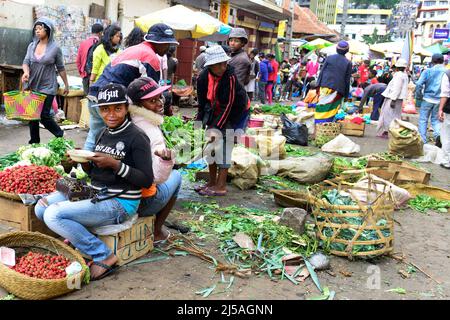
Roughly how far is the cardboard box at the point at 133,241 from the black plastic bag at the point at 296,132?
6.39 metres

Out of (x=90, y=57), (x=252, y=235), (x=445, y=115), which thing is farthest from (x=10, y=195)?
(x=445, y=115)

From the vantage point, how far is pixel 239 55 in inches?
336

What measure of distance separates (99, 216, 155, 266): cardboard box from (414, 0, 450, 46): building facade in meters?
81.9

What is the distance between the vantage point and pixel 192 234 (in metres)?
4.84

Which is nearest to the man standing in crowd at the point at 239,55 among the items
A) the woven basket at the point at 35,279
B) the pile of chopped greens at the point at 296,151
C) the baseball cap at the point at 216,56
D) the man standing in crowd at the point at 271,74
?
the pile of chopped greens at the point at 296,151

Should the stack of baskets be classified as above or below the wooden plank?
above

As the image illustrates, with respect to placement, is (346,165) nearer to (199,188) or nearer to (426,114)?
(199,188)

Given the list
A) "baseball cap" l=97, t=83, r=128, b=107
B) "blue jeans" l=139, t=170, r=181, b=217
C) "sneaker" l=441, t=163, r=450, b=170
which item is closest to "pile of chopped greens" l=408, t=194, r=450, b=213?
"sneaker" l=441, t=163, r=450, b=170

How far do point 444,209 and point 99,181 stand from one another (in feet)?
15.7

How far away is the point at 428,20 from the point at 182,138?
87948mm

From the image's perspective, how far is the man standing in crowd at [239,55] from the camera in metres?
7.38

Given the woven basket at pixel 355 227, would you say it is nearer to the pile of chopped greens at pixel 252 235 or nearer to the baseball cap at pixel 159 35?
the pile of chopped greens at pixel 252 235

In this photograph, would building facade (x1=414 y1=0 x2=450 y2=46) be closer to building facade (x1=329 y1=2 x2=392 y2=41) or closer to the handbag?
building facade (x1=329 y1=2 x2=392 y2=41)

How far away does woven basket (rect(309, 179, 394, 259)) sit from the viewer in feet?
14.2
